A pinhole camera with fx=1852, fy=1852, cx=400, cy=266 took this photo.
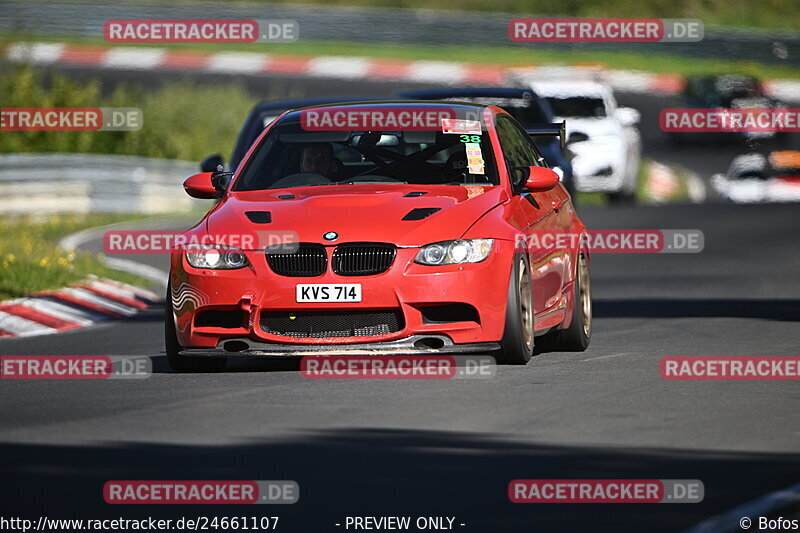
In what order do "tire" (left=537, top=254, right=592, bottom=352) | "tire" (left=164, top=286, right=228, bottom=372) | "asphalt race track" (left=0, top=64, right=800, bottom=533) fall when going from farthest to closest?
"tire" (left=537, top=254, right=592, bottom=352) < "tire" (left=164, top=286, right=228, bottom=372) < "asphalt race track" (left=0, top=64, right=800, bottom=533)

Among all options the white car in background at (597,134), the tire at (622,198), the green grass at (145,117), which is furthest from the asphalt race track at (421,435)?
the green grass at (145,117)

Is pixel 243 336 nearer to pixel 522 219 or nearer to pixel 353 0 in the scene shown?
pixel 522 219

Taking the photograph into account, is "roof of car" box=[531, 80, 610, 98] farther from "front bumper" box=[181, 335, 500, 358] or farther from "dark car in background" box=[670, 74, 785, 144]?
"front bumper" box=[181, 335, 500, 358]

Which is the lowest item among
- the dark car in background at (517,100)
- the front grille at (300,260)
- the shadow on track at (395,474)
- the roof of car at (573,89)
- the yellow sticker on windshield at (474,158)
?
the shadow on track at (395,474)

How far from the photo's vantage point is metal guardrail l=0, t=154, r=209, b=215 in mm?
26125

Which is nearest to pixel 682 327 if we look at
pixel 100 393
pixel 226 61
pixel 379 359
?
pixel 379 359

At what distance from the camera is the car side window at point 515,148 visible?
11.0m

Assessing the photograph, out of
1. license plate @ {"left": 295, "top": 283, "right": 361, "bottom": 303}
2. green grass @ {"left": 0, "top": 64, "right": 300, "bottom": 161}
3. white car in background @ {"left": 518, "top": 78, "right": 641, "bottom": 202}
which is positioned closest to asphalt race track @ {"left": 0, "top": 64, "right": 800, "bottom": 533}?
license plate @ {"left": 295, "top": 283, "right": 361, "bottom": 303}

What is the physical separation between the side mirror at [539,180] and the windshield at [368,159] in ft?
0.65

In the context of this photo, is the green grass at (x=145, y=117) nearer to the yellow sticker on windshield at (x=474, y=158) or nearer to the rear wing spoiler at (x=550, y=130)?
the rear wing spoiler at (x=550, y=130)

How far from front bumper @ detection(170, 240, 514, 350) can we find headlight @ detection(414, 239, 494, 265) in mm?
36

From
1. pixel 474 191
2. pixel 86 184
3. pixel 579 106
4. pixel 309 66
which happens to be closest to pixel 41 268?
pixel 474 191

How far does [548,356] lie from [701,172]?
2763cm

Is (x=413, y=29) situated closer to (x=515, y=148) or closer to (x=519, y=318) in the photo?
(x=515, y=148)
